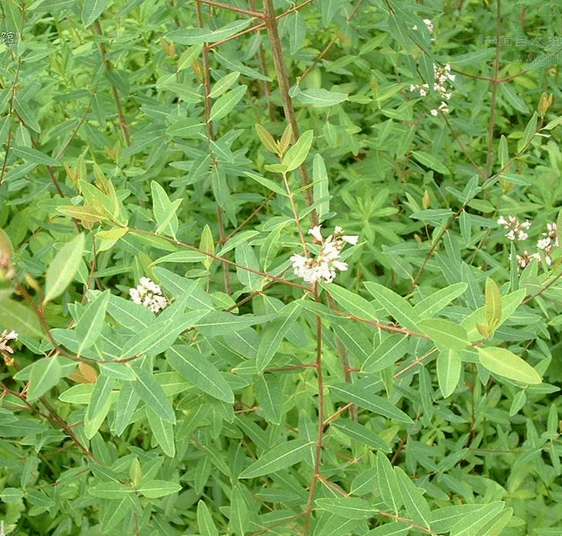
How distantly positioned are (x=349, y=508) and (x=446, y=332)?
0.45 m

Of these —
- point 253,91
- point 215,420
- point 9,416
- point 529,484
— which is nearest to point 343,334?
point 215,420

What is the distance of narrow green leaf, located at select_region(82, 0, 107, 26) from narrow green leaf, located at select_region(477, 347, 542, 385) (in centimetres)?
91

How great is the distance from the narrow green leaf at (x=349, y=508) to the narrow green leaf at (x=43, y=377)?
60cm

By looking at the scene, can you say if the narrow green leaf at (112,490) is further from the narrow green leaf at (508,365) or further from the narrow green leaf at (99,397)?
the narrow green leaf at (508,365)

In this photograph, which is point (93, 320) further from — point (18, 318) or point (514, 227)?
point (514, 227)

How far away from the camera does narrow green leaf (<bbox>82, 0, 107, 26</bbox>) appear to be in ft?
4.43

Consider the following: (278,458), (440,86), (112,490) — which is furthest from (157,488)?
(440,86)

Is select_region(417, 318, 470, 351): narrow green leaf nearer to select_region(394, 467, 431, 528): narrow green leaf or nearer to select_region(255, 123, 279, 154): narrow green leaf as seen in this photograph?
select_region(394, 467, 431, 528): narrow green leaf

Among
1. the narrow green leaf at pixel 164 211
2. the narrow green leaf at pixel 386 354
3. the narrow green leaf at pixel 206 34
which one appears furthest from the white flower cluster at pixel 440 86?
the narrow green leaf at pixel 386 354

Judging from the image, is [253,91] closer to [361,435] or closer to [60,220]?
[60,220]

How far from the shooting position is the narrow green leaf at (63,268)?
0.80m

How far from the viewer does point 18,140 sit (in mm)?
1988

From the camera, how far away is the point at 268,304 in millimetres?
1353

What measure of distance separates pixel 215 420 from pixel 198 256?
410 mm
